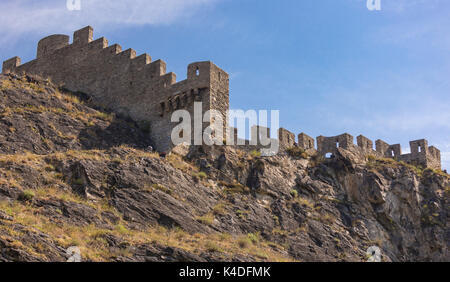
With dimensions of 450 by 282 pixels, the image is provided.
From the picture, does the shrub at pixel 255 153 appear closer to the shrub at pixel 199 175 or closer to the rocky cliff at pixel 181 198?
A: the rocky cliff at pixel 181 198

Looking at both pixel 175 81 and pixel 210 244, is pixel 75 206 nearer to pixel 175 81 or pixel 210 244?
pixel 210 244

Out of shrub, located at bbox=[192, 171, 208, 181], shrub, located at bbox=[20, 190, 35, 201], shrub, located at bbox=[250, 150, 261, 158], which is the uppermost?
shrub, located at bbox=[250, 150, 261, 158]

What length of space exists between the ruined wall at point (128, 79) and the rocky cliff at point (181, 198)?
119 cm

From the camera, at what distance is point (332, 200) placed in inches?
1416

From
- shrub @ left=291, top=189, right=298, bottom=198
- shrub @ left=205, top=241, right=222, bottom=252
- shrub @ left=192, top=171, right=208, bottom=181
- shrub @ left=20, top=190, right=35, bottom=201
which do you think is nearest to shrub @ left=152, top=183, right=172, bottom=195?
shrub @ left=192, top=171, right=208, bottom=181

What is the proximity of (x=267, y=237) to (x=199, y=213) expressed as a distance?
3.61 meters

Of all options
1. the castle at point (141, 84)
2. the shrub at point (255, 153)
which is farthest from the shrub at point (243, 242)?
the castle at point (141, 84)

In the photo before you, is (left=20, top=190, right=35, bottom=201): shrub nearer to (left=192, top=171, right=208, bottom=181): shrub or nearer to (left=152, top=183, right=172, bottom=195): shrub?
(left=152, top=183, right=172, bottom=195): shrub

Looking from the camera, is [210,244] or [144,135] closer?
[210,244]

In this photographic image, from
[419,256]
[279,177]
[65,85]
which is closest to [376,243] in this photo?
[419,256]

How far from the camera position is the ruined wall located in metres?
35.2

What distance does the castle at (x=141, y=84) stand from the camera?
35.2 m

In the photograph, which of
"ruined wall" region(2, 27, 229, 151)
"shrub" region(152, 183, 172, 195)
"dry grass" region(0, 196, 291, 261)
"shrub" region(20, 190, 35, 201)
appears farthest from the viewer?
"ruined wall" region(2, 27, 229, 151)

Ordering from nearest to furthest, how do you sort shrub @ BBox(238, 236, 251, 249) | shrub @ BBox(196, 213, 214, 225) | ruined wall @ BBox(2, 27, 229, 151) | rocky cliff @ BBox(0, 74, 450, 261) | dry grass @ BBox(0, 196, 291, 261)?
dry grass @ BBox(0, 196, 291, 261), rocky cliff @ BBox(0, 74, 450, 261), shrub @ BBox(238, 236, 251, 249), shrub @ BBox(196, 213, 214, 225), ruined wall @ BBox(2, 27, 229, 151)
